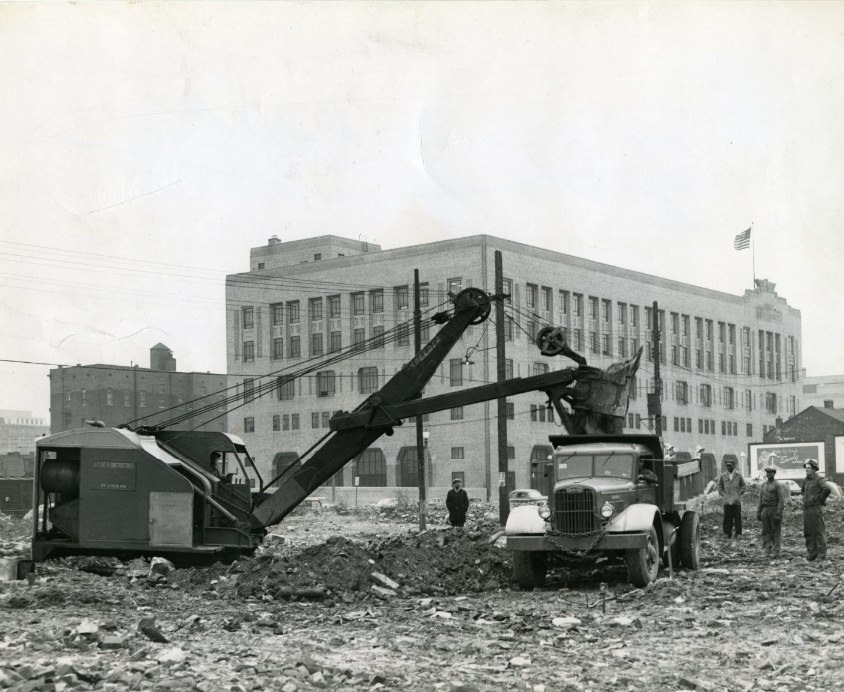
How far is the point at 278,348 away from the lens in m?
78.2

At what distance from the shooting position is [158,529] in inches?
720

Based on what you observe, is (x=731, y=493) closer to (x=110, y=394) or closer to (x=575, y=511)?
(x=575, y=511)

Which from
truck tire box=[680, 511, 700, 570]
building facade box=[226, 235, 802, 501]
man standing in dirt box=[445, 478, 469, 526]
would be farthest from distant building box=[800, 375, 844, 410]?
truck tire box=[680, 511, 700, 570]

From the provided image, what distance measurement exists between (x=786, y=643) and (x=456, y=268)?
57587 mm

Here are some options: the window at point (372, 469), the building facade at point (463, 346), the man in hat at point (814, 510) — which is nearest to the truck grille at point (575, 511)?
the man in hat at point (814, 510)

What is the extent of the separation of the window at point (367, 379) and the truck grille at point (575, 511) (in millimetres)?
55785

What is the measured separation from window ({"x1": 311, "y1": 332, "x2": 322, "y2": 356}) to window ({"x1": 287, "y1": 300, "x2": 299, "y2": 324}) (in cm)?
217

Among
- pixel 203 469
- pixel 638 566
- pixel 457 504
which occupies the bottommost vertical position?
pixel 638 566

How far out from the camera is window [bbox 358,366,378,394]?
72.2 meters

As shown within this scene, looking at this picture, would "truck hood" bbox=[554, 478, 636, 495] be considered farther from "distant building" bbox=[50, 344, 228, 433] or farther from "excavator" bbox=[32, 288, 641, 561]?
"distant building" bbox=[50, 344, 228, 433]

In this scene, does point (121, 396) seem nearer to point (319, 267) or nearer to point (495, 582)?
point (319, 267)

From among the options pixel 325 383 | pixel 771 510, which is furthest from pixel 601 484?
pixel 325 383

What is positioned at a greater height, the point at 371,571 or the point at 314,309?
the point at 314,309

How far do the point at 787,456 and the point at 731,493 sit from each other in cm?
4126
